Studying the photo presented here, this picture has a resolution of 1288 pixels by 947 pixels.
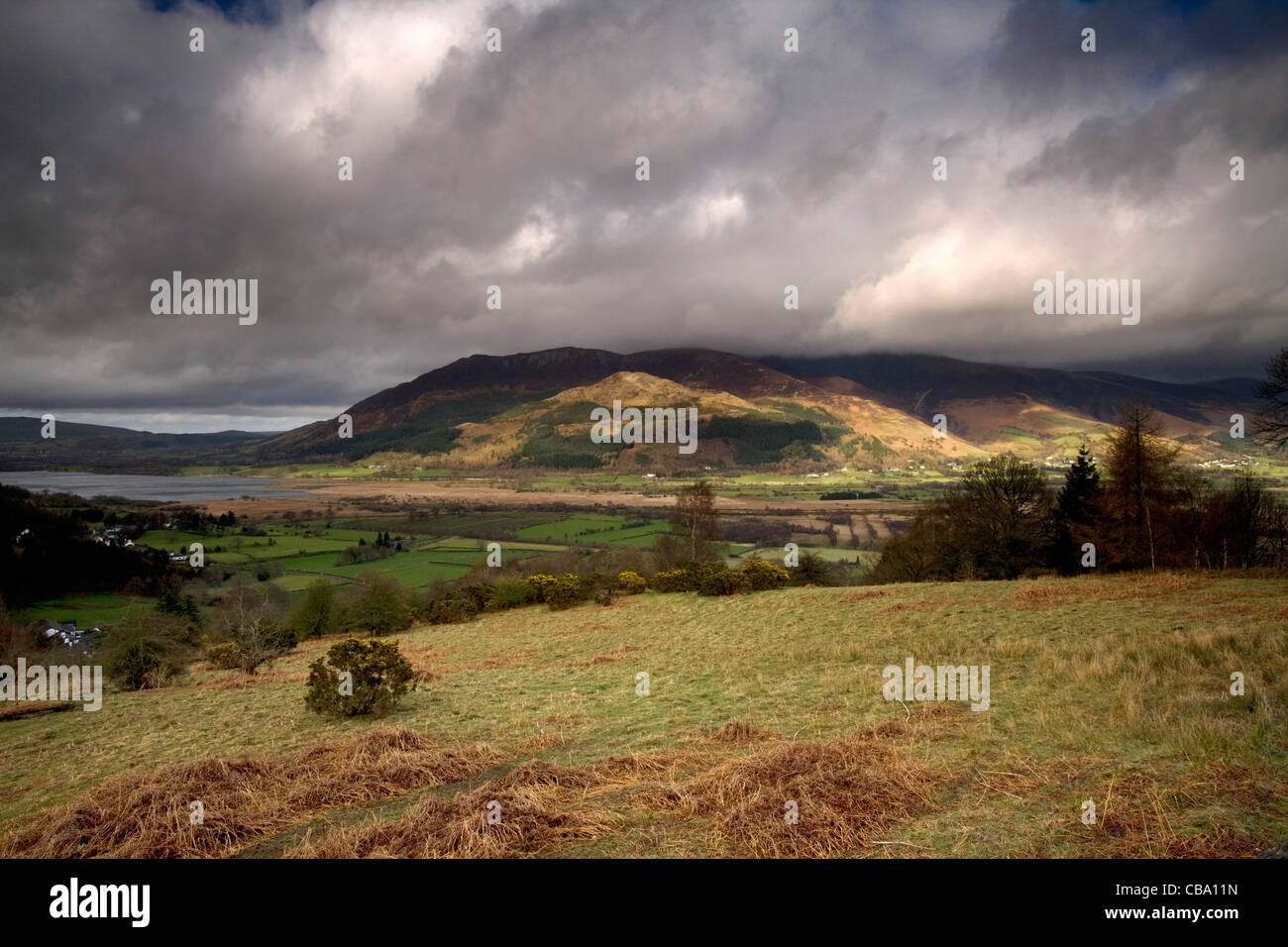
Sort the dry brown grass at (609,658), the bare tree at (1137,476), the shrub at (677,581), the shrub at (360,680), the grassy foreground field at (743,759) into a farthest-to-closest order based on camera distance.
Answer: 1. the shrub at (677,581)
2. the bare tree at (1137,476)
3. the dry brown grass at (609,658)
4. the shrub at (360,680)
5. the grassy foreground field at (743,759)

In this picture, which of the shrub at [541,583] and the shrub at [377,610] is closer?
the shrub at [377,610]

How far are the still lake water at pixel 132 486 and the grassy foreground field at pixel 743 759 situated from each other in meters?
75.8

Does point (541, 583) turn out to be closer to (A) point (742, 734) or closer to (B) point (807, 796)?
(A) point (742, 734)

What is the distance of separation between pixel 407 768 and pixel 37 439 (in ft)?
698

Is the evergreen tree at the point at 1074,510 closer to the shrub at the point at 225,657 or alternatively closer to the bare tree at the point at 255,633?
the bare tree at the point at 255,633

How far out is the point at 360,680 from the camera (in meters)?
12.6

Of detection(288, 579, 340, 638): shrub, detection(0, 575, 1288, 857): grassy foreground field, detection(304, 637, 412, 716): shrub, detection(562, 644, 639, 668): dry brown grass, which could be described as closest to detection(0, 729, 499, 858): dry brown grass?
detection(0, 575, 1288, 857): grassy foreground field

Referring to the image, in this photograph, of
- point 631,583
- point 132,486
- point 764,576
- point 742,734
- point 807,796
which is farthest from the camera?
point 132,486

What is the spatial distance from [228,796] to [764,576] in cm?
2708

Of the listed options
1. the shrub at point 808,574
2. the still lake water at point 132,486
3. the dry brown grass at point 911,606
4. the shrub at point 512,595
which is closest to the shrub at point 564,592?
the shrub at point 512,595

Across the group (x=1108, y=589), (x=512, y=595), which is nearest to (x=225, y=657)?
(x=512, y=595)

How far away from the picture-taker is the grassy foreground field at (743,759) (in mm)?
5184
